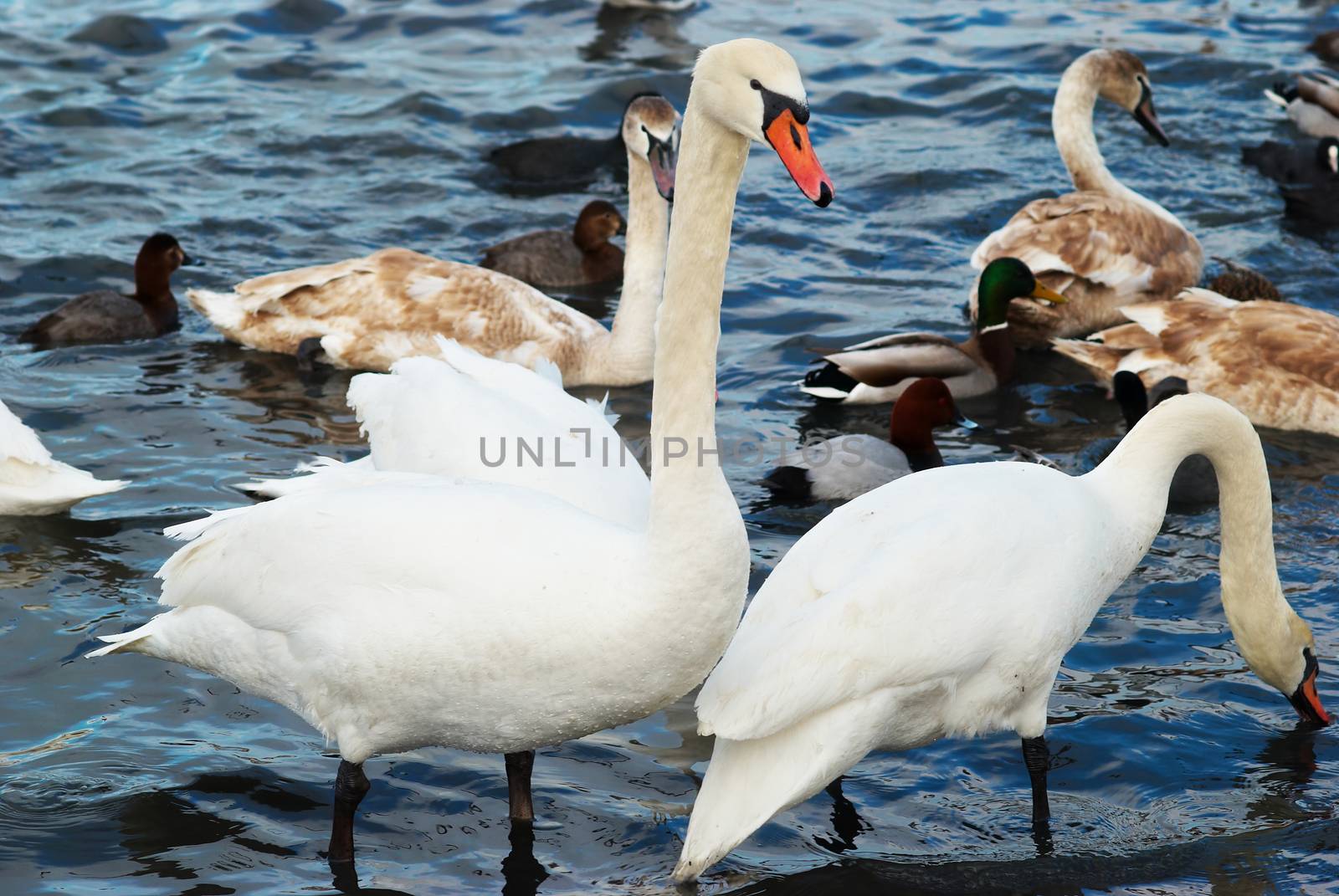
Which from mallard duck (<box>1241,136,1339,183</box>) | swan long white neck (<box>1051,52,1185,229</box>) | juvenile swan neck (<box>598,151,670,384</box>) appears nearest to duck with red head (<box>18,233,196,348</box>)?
juvenile swan neck (<box>598,151,670,384</box>)

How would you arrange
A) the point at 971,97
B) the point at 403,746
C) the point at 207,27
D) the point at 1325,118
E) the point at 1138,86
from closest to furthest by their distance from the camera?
the point at 403,746 < the point at 1138,86 < the point at 1325,118 < the point at 971,97 < the point at 207,27

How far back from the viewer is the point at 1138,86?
13.1m

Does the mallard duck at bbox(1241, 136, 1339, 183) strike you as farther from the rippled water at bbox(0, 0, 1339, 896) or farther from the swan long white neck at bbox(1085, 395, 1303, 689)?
the swan long white neck at bbox(1085, 395, 1303, 689)

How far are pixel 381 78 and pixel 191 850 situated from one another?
11.2 meters

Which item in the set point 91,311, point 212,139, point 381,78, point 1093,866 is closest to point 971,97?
point 381,78

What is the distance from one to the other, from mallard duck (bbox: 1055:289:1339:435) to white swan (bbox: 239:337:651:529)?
4.25 meters

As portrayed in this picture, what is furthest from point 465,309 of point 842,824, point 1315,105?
point 1315,105

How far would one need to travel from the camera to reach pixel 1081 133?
40.5ft

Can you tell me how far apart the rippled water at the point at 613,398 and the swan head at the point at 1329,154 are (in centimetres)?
73

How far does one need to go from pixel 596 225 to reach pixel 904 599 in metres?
7.23

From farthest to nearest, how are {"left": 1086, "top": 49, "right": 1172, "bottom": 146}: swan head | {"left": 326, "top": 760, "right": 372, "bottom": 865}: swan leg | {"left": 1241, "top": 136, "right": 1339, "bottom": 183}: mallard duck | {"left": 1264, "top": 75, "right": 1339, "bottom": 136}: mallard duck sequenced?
{"left": 1264, "top": 75, "right": 1339, "bottom": 136}: mallard duck < {"left": 1241, "top": 136, "right": 1339, "bottom": 183}: mallard duck < {"left": 1086, "top": 49, "right": 1172, "bottom": 146}: swan head < {"left": 326, "top": 760, "right": 372, "bottom": 865}: swan leg

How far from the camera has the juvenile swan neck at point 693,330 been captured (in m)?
4.52

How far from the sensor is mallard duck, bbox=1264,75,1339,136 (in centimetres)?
1428

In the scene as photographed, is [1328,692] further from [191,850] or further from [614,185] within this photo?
[614,185]
